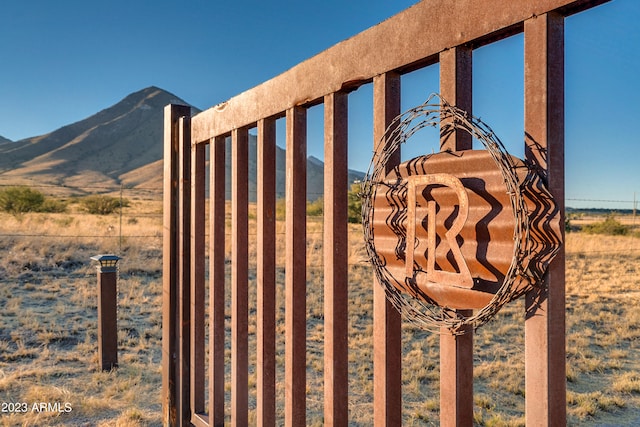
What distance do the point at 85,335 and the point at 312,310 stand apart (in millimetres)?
2787

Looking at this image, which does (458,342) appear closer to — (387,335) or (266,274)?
(387,335)

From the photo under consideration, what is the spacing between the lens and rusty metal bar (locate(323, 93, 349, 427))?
146 centimetres

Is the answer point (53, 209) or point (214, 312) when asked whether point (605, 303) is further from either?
point (53, 209)

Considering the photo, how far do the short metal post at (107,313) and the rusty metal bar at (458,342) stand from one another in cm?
390

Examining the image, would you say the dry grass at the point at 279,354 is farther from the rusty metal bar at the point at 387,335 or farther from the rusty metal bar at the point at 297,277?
the rusty metal bar at the point at 297,277

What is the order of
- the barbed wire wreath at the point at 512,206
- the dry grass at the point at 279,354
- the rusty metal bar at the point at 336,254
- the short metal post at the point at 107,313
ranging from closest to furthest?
the barbed wire wreath at the point at 512,206, the rusty metal bar at the point at 336,254, the dry grass at the point at 279,354, the short metal post at the point at 107,313

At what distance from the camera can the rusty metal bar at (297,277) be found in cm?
165

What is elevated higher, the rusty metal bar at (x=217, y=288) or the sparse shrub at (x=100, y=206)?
the sparse shrub at (x=100, y=206)

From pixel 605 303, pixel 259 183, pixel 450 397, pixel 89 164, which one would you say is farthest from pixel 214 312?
pixel 89 164

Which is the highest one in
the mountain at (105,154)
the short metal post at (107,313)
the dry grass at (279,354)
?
the mountain at (105,154)

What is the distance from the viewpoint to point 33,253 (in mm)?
9945

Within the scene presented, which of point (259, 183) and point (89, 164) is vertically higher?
point (89, 164)

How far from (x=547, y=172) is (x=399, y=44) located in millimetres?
533

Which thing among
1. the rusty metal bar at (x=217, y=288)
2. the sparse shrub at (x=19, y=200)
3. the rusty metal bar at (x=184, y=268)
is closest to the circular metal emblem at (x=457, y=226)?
the rusty metal bar at (x=217, y=288)
